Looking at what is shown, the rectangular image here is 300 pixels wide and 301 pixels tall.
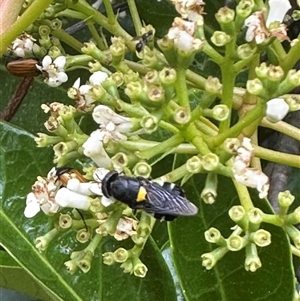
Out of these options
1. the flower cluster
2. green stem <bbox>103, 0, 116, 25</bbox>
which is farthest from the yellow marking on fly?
green stem <bbox>103, 0, 116, 25</bbox>

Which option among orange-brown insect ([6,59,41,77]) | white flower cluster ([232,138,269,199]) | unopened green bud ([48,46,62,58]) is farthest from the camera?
orange-brown insect ([6,59,41,77])

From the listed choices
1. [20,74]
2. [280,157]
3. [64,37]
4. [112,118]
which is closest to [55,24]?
[64,37]

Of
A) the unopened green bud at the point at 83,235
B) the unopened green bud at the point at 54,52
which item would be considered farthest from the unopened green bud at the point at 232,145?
the unopened green bud at the point at 54,52

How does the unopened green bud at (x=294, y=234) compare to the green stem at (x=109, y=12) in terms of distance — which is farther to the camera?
the green stem at (x=109, y=12)

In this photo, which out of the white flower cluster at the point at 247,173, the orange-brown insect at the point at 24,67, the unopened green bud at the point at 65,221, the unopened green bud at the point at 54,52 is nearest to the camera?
the white flower cluster at the point at 247,173

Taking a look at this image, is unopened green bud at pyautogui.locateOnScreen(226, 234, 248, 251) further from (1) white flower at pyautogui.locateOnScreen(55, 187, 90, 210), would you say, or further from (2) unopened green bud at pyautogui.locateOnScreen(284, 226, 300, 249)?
(1) white flower at pyautogui.locateOnScreen(55, 187, 90, 210)

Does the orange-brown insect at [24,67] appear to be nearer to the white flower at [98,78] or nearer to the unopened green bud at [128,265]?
the white flower at [98,78]
